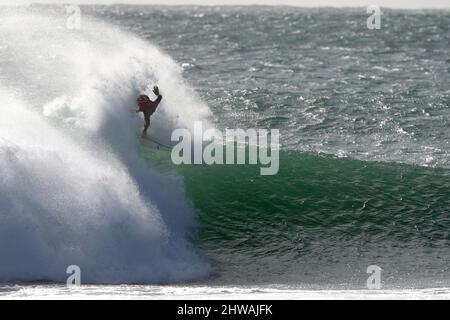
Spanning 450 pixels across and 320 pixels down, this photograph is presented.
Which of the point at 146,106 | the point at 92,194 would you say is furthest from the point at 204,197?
the point at 92,194

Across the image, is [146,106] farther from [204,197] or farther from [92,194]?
[92,194]

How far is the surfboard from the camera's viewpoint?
20.4 m

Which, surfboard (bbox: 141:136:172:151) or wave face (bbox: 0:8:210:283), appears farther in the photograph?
surfboard (bbox: 141:136:172:151)

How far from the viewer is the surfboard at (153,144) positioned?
20416mm

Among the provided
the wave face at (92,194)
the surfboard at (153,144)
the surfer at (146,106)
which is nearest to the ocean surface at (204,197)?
the wave face at (92,194)

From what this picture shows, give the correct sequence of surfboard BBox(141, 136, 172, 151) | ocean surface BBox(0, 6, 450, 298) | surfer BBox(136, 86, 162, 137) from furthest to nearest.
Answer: surfboard BBox(141, 136, 172, 151), surfer BBox(136, 86, 162, 137), ocean surface BBox(0, 6, 450, 298)

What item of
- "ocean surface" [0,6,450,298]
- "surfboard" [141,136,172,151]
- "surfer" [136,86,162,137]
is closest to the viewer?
"ocean surface" [0,6,450,298]

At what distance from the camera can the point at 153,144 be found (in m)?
20.6

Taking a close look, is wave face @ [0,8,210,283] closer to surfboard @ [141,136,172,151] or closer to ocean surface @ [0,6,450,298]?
ocean surface @ [0,6,450,298]

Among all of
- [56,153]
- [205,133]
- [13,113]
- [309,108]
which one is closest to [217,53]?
[309,108]

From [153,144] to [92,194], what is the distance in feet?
14.3

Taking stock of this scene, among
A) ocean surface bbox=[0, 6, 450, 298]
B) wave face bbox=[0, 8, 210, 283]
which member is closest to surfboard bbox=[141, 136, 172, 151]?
ocean surface bbox=[0, 6, 450, 298]

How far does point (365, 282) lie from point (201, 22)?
64.4m

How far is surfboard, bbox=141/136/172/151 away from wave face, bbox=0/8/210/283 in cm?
44
